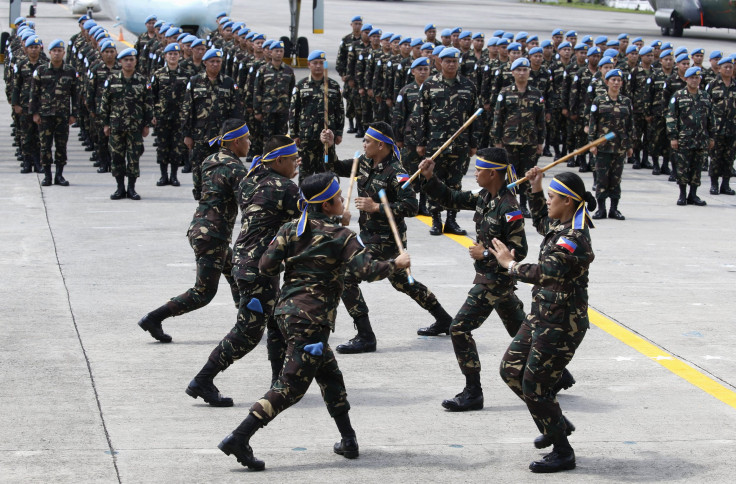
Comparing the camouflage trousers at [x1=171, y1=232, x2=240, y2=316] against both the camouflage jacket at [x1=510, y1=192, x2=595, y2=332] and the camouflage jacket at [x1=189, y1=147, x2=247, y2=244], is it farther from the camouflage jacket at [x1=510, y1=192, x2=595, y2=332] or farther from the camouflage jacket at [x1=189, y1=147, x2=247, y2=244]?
the camouflage jacket at [x1=510, y1=192, x2=595, y2=332]

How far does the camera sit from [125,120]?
1545 cm

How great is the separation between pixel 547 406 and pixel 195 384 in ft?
7.81

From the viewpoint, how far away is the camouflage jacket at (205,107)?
50.4ft

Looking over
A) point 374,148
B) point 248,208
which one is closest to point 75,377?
point 248,208

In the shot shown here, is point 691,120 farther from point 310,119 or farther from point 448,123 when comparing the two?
point 310,119

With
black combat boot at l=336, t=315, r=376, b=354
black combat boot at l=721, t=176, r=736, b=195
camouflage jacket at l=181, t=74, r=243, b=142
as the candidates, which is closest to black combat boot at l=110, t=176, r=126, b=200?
camouflage jacket at l=181, t=74, r=243, b=142

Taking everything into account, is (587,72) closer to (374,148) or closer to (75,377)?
(374,148)

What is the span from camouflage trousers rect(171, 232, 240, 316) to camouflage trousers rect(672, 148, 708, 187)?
926 centimetres

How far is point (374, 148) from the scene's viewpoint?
351 inches

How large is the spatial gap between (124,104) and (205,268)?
297 inches

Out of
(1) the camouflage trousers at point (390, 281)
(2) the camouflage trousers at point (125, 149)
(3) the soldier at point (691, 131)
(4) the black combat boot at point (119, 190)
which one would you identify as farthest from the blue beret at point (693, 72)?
(1) the camouflage trousers at point (390, 281)

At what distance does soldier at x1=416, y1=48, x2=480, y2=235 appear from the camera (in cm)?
1377

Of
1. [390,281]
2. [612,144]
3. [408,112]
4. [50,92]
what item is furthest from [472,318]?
[50,92]

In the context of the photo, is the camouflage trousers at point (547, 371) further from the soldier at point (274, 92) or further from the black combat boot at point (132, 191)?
the soldier at point (274, 92)
